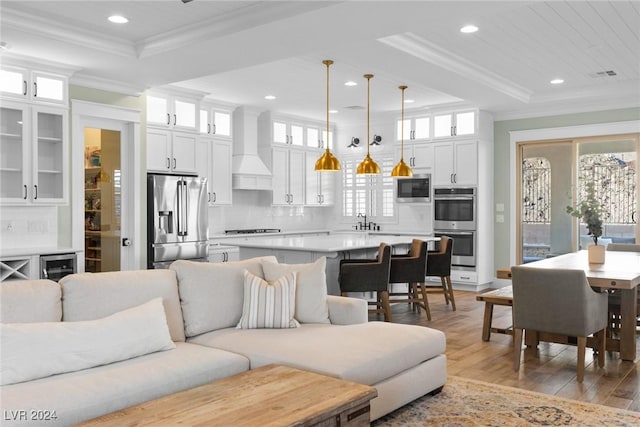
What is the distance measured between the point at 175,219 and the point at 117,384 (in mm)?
4441

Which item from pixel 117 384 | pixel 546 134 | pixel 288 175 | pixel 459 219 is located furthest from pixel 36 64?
pixel 546 134

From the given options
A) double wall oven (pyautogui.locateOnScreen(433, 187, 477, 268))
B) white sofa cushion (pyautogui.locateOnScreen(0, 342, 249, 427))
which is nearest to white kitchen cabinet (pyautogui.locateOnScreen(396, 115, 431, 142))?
double wall oven (pyautogui.locateOnScreen(433, 187, 477, 268))

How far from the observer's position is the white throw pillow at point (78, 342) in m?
2.46

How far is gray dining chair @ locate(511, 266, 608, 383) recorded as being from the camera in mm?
3943

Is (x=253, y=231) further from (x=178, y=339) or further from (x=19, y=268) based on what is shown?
(x=178, y=339)

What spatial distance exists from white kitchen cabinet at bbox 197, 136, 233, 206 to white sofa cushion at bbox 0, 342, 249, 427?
5008mm

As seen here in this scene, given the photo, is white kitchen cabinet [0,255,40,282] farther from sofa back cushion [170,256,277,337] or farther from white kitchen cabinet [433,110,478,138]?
white kitchen cabinet [433,110,478,138]

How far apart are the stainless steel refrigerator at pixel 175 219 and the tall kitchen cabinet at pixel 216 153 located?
63 centimetres

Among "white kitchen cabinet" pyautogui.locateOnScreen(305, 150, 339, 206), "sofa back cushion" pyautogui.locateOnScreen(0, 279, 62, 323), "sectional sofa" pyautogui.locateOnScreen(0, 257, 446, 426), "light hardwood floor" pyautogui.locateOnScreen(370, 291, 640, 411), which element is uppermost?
"white kitchen cabinet" pyautogui.locateOnScreen(305, 150, 339, 206)

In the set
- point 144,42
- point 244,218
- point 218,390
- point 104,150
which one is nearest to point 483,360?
point 218,390

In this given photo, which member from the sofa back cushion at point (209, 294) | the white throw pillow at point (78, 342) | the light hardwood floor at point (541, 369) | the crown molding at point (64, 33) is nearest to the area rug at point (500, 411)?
the light hardwood floor at point (541, 369)

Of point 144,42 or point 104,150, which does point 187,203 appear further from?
point 144,42

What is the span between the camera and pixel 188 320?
3459 mm

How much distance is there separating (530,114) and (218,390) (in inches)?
277
